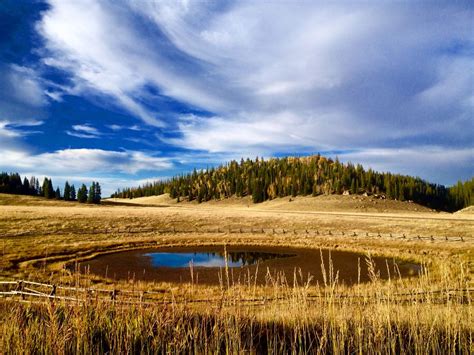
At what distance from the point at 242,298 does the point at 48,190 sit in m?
138

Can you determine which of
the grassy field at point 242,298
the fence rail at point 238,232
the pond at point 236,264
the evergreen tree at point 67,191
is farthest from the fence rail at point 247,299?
the evergreen tree at point 67,191

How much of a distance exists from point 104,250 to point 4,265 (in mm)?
11707

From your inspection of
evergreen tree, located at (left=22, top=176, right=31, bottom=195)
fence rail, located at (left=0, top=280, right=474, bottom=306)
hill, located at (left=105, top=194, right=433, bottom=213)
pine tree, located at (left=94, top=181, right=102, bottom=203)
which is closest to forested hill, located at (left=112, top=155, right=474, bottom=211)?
hill, located at (left=105, top=194, right=433, bottom=213)

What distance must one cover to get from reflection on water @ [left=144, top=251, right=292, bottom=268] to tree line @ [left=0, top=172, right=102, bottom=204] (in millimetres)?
110627

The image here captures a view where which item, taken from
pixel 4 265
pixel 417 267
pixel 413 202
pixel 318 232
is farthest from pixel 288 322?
pixel 413 202

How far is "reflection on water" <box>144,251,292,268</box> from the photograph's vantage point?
35.5 m

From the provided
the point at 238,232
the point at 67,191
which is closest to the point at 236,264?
the point at 238,232

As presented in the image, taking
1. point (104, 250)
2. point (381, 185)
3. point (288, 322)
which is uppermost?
point (381, 185)

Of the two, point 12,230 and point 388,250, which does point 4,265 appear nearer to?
point 12,230

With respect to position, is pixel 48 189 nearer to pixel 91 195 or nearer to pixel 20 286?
pixel 91 195

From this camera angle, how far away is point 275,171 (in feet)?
656

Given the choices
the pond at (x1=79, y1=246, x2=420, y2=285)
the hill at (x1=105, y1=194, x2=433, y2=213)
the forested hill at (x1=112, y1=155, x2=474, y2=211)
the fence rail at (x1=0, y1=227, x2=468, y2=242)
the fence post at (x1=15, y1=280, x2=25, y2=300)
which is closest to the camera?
the fence post at (x1=15, y1=280, x2=25, y2=300)

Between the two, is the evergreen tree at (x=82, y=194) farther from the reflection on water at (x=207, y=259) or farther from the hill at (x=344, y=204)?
the reflection on water at (x=207, y=259)

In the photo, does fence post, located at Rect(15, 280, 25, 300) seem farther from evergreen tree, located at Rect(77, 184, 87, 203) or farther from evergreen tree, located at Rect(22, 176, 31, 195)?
evergreen tree, located at Rect(22, 176, 31, 195)
